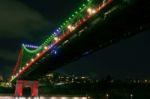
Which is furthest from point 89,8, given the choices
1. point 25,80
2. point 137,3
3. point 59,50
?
point 25,80

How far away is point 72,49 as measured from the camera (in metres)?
45.9

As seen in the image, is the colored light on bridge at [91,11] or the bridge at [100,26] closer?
the bridge at [100,26]

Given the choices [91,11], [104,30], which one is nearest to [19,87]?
[104,30]

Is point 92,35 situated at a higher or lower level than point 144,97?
higher

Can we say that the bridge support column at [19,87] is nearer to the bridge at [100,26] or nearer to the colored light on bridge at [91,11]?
the bridge at [100,26]

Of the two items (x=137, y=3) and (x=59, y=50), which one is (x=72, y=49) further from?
(x=137, y=3)

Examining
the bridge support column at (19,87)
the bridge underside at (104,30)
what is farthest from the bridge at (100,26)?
the bridge support column at (19,87)

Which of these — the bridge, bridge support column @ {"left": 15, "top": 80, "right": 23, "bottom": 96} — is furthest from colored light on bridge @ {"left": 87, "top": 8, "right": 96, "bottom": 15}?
bridge support column @ {"left": 15, "top": 80, "right": 23, "bottom": 96}

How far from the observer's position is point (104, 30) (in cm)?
3522

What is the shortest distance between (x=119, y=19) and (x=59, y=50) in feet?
60.9

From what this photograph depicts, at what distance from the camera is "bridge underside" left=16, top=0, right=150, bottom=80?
29844mm

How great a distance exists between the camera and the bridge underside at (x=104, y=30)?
29.8 m

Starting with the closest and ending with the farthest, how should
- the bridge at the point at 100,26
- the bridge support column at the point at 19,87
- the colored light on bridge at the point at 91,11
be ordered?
the bridge at the point at 100,26 → the colored light on bridge at the point at 91,11 → the bridge support column at the point at 19,87

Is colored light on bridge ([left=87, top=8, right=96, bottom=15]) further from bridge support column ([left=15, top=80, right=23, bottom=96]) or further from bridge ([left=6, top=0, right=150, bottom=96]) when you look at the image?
bridge support column ([left=15, top=80, right=23, bottom=96])
